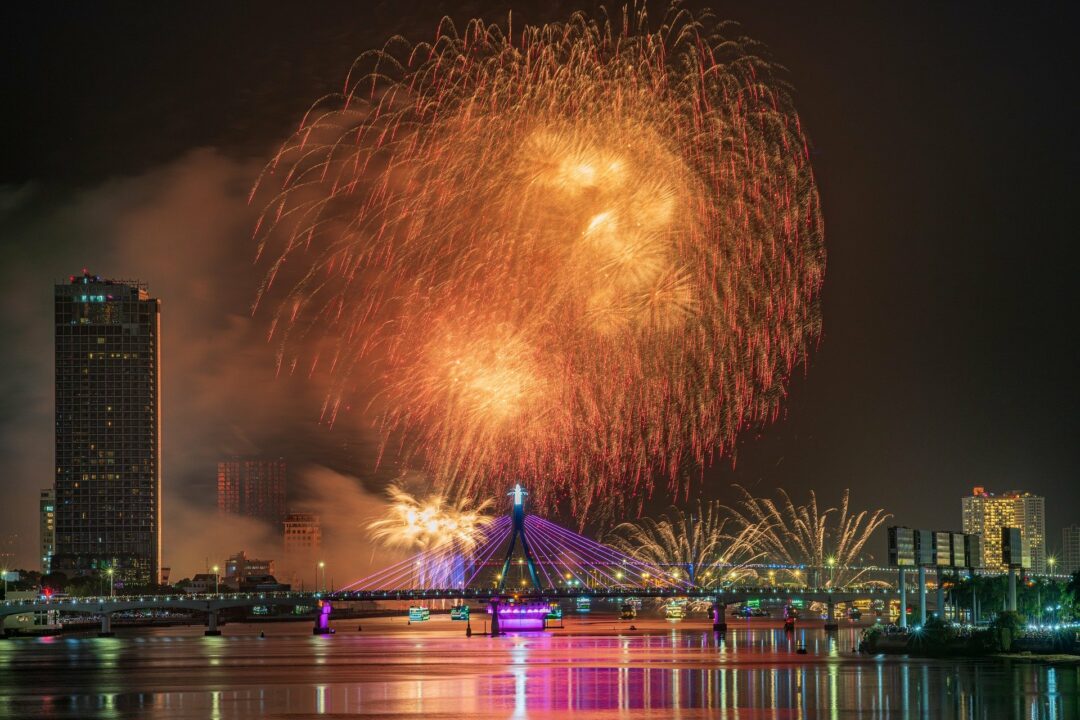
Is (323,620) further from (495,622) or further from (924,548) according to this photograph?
(924,548)

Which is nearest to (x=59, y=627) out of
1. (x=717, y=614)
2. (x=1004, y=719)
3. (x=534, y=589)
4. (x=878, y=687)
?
(x=534, y=589)

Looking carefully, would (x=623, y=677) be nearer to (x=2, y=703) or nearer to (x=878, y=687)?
(x=878, y=687)

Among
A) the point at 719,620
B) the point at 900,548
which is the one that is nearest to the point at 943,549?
the point at 900,548

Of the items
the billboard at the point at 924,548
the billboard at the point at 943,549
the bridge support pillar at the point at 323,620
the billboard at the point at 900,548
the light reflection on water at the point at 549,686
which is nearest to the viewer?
the light reflection on water at the point at 549,686

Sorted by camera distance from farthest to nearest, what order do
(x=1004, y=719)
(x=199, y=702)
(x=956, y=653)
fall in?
(x=956, y=653) → (x=199, y=702) → (x=1004, y=719)

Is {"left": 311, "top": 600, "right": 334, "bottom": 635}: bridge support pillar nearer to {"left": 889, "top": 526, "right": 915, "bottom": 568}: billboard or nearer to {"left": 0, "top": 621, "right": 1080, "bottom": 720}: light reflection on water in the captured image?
{"left": 0, "top": 621, "right": 1080, "bottom": 720}: light reflection on water

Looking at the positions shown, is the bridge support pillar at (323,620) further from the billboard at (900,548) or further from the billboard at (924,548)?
the billboard at (900,548)

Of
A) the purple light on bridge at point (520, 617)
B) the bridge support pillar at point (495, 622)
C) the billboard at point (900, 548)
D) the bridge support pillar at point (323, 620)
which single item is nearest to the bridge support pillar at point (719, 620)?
the purple light on bridge at point (520, 617)
